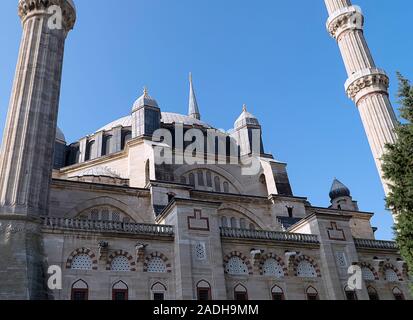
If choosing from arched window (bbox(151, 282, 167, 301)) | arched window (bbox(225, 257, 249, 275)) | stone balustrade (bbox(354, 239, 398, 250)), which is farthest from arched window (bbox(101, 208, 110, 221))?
stone balustrade (bbox(354, 239, 398, 250))

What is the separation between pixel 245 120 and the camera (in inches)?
1243

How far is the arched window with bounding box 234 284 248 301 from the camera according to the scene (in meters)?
16.8

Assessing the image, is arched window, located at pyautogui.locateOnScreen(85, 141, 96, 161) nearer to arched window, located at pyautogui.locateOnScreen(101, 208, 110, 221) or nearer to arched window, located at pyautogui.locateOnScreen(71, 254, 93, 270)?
arched window, located at pyautogui.locateOnScreen(101, 208, 110, 221)

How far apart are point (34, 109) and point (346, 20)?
18826 millimetres

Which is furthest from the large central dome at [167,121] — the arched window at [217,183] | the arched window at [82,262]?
the arched window at [82,262]

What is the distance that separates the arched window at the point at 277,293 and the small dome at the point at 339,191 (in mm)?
14374

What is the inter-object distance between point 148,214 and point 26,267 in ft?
25.9

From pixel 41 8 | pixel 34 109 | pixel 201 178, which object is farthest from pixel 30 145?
pixel 201 178

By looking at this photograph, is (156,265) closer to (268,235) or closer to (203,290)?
(203,290)

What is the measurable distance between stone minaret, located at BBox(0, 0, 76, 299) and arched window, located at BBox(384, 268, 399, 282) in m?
14.8

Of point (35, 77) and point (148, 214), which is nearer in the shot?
point (35, 77)

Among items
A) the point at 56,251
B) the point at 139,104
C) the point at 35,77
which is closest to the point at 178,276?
the point at 56,251
